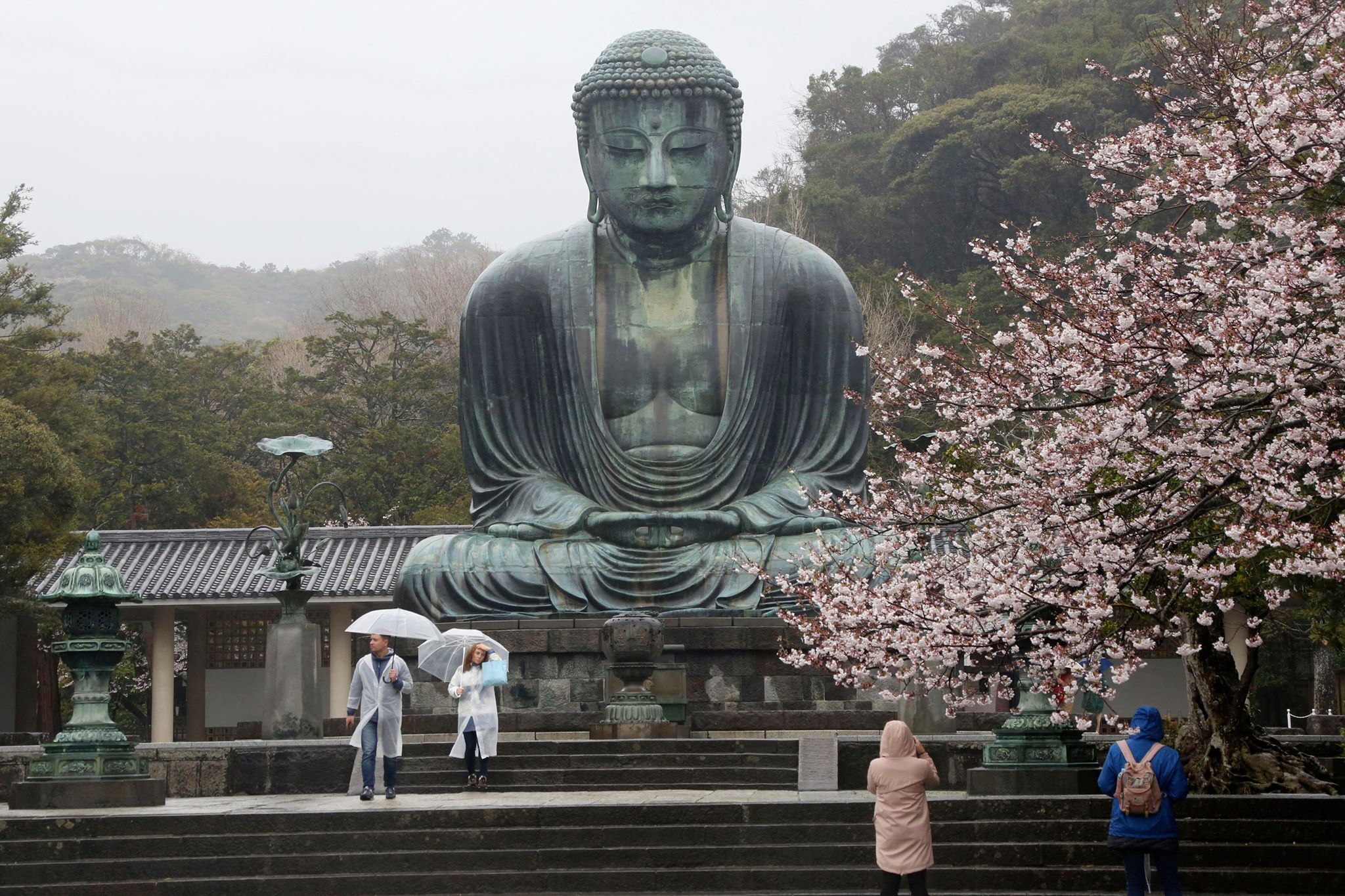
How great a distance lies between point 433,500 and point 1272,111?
24057 millimetres

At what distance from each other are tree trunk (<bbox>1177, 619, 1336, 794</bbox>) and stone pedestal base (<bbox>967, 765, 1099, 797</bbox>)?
3.68 ft

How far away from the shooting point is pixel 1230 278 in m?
8.20

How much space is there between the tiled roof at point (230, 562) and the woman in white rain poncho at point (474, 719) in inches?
501

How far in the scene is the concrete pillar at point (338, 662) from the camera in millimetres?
24000

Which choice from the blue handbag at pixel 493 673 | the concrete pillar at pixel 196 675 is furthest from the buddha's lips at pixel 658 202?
the concrete pillar at pixel 196 675

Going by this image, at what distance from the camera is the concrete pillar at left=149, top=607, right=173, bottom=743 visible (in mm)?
24000

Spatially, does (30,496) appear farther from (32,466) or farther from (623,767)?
(623,767)

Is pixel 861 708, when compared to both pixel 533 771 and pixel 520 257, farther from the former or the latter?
pixel 520 257

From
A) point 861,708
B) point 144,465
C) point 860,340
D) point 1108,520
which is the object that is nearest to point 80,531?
point 144,465

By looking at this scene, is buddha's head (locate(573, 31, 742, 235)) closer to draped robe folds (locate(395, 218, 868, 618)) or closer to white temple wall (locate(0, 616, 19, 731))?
draped robe folds (locate(395, 218, 868, 618))

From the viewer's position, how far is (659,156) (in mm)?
16172

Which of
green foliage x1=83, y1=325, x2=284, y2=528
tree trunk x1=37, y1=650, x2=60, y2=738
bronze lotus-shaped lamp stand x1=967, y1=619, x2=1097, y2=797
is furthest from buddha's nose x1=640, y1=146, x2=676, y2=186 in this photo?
green foliage x1=83, y1=325, x2=284, y2=528

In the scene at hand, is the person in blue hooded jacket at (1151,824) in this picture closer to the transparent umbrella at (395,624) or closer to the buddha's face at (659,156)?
the transparent umbrella at (395,624)

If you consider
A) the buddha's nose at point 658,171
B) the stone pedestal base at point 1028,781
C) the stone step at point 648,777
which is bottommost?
the stone step at point 648,777
